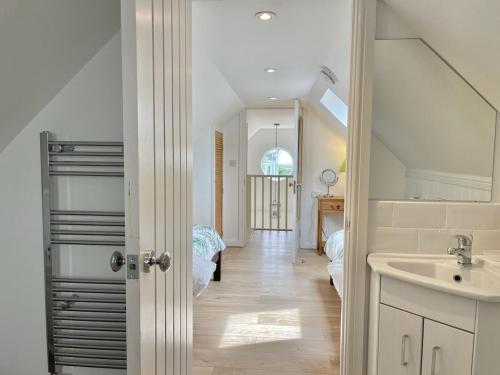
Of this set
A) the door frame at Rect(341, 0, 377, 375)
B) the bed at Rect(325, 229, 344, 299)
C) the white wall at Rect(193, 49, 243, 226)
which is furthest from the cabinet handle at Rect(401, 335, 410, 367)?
the white wall at Rect(193, 49, 243, 226)

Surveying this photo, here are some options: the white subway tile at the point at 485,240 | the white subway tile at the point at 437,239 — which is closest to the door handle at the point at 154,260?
the white subway tile at the point at 437,239

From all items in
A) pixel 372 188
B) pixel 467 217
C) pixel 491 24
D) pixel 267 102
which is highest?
pixel 267 102

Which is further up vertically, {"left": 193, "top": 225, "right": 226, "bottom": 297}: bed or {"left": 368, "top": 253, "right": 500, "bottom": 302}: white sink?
{"left": 368, "top": 253, "right": 500, "bottom": 302}: white sink

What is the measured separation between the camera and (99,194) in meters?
1.66

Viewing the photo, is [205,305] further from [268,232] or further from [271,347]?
[268,232]

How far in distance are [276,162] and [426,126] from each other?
810cm

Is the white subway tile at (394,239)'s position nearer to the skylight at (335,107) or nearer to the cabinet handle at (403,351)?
the cabinet handle at (403,351)

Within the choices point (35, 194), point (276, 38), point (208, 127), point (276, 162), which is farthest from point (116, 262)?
point (276, 162)

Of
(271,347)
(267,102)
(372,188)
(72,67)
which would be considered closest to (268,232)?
(267,102)

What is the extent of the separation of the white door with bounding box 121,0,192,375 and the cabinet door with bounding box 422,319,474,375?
1.04m

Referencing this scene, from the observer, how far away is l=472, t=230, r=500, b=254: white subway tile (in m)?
1.65

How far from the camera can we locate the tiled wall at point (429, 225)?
5.43 ft

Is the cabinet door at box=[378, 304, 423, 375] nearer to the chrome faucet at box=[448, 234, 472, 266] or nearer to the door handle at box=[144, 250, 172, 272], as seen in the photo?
the chrome faucet at box=[448, 234, 472, 266]

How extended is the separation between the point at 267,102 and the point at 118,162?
3.87m
